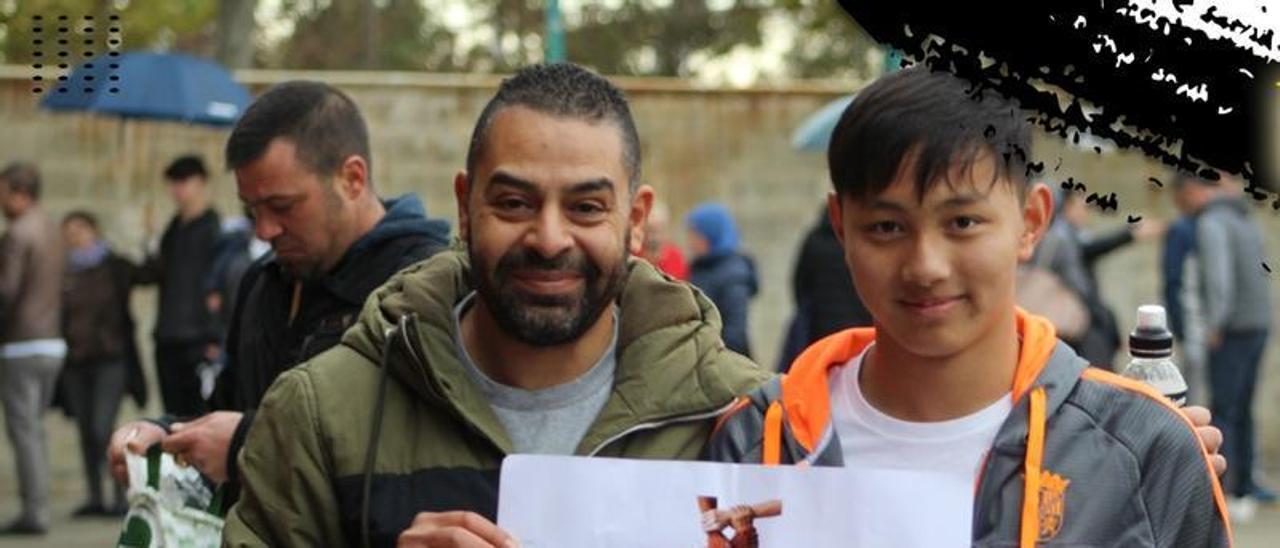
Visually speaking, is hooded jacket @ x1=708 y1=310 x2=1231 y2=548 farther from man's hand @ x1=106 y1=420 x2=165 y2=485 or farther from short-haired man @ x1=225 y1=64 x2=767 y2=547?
man's hand @ x1=106 y1=420 x2=165 y2=485

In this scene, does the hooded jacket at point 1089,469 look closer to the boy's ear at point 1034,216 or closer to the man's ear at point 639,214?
the boy's ear at point 1034,216

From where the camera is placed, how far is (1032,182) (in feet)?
8.96

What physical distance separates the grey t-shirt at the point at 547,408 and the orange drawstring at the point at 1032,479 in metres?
0.71

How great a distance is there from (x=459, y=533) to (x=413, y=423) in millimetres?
393

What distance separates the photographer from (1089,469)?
8.45ft

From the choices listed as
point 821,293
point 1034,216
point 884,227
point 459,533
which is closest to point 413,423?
point 459,533

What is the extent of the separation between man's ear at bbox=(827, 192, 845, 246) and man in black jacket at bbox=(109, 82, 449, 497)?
5.74 ft

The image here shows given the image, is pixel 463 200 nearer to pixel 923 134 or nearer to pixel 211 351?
pixel 923 134

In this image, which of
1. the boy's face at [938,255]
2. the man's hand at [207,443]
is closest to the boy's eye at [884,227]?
the boy's face at [938,255]

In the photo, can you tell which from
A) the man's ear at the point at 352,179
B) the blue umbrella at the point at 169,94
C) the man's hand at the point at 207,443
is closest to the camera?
the man's hand at the point at 207,443

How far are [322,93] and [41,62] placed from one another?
1371 mm

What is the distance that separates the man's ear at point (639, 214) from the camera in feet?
10.3

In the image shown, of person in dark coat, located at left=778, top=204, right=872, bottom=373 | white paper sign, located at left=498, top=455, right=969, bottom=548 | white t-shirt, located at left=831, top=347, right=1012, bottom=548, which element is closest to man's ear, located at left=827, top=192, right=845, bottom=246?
white t-shirt, located at left=831, top=347, right=1012, bottom=548

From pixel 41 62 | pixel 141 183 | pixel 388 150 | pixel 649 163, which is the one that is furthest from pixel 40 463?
pixel 41 62
